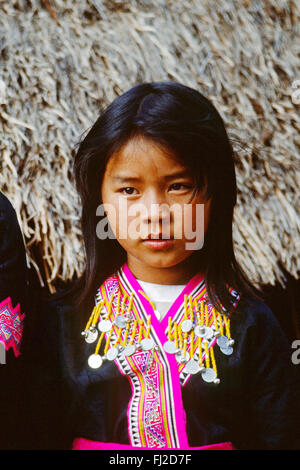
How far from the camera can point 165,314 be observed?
98 centimetres

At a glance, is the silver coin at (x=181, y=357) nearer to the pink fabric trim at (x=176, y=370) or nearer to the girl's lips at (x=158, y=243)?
the pink fabric trim at (x=176, y=370)

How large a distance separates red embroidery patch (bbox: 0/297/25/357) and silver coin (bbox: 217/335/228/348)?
0.32 metres

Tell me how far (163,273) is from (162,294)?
0.12ft

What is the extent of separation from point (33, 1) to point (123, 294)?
22.6 inches

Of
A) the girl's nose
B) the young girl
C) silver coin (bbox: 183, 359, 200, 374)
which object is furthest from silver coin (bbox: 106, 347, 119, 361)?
the girl's nose

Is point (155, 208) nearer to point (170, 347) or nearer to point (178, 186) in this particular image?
point (178, 186)

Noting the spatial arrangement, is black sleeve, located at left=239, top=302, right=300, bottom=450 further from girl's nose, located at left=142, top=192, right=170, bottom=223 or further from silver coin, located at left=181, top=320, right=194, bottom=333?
girl's nose, located at left=142, top=192, right=170, bottom=223

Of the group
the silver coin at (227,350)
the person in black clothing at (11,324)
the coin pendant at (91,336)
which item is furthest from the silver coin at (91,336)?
the silver coin at (227,350)

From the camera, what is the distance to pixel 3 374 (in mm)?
931

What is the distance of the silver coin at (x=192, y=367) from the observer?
3.04 ft

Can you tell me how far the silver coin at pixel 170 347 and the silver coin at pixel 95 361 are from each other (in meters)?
0.11

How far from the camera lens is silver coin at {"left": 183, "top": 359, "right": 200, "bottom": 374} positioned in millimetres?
927

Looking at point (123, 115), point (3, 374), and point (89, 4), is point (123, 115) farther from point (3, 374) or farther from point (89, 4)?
point (3, 374)
